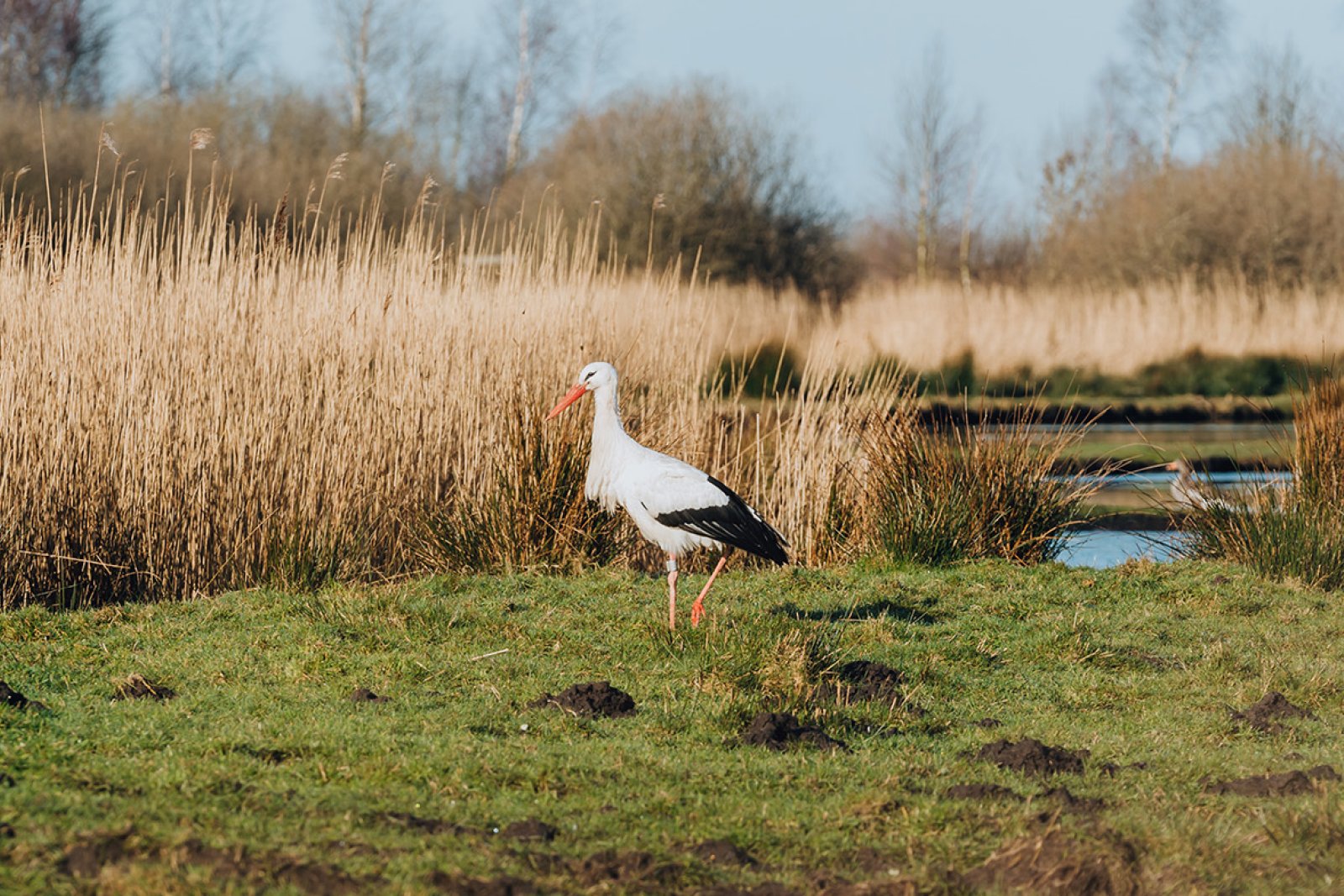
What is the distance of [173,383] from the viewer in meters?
8.23

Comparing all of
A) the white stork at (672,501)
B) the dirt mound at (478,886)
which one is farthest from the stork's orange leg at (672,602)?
the dirt mound at (478,886)

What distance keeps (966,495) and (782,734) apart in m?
4.14

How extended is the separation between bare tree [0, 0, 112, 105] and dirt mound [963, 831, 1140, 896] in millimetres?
34197

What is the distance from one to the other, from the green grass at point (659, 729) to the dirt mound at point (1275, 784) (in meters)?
0.09

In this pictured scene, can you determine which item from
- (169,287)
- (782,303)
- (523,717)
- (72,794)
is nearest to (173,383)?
(169,287)

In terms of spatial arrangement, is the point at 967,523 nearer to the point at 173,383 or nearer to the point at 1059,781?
the point at 1059,781

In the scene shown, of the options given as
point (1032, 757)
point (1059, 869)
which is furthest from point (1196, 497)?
point (1059, 869)

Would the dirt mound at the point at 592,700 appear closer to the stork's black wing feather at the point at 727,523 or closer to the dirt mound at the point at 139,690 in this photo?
the dirt mound at the point at 139,690

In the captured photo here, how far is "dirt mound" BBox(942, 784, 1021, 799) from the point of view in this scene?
14.7ft

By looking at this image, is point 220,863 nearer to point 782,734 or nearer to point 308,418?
point 782,734

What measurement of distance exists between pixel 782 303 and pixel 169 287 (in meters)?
18.4

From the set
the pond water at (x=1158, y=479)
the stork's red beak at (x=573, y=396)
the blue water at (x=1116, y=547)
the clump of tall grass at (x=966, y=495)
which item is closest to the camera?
the stork's red beak at (x=573, y=396)

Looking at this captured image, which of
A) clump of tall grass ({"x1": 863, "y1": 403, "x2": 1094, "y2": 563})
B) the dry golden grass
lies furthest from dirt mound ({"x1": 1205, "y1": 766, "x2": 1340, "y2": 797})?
the dry golden grass

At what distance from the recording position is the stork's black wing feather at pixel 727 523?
23.0 feet
